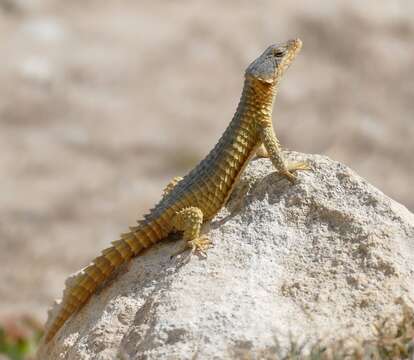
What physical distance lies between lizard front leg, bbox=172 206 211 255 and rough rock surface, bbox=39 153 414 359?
89 mm

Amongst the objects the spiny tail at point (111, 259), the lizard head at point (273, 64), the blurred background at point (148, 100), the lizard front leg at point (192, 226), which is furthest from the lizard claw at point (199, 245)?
the blurred background at point (148, 100)

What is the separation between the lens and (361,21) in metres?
19.8

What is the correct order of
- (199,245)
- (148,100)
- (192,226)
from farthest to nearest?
(148,100)
(192,226)
(199,245)

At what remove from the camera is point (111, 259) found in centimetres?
723

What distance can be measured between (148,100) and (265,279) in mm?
12639

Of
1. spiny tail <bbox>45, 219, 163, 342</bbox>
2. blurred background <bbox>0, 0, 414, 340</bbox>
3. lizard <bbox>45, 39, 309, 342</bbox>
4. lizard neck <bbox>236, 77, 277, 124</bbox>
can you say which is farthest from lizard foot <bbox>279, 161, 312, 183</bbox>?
blurred background <bbox>0, 0, 414, 340</bbox>

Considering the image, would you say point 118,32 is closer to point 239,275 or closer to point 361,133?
point 361,133

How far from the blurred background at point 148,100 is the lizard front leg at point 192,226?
791cm

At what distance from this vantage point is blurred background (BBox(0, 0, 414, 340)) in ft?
52.8

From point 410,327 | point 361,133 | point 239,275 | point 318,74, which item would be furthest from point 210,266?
point 318,74

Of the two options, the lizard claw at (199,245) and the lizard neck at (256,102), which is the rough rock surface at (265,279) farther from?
the lizard neck at (256,102)

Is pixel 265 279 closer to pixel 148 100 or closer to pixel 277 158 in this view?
pixel 277 158

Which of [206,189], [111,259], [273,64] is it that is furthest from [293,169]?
[111,259]

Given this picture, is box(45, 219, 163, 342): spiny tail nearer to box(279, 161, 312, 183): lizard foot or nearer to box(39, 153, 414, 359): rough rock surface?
box(39, 153, 414, 359): rough rock surface
